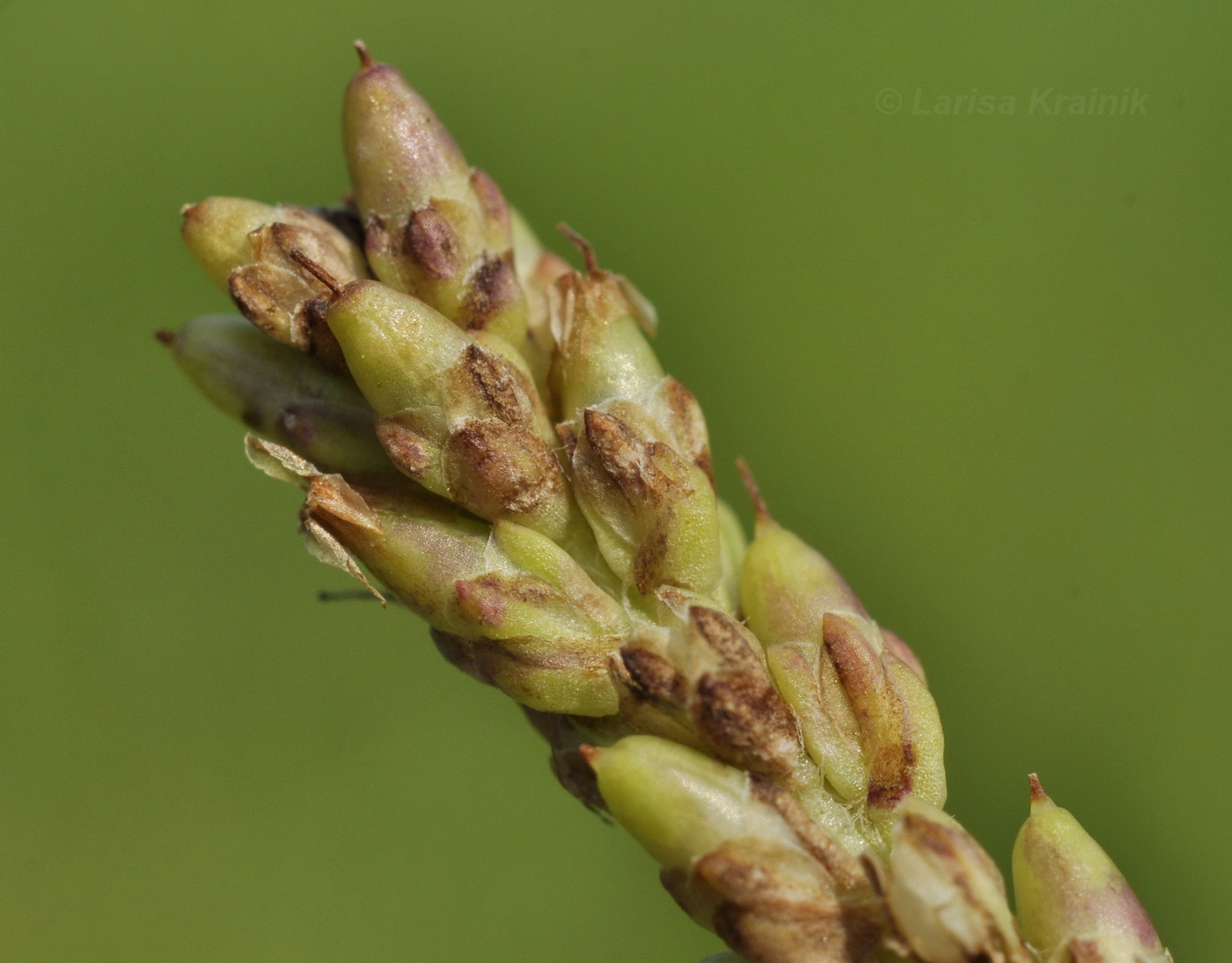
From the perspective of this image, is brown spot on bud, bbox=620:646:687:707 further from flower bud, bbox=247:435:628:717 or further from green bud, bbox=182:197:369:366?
green bud, bbox=182:197:369:366

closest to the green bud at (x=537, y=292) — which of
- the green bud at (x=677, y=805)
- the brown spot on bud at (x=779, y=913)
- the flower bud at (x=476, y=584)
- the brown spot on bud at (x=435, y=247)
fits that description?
the brown spot on bud at (x=435, y=247)

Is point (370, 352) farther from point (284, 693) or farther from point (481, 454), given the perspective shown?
point (284, 693)

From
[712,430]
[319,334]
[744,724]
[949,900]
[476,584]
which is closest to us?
[949,900]

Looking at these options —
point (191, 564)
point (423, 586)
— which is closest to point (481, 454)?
point (423, 586)

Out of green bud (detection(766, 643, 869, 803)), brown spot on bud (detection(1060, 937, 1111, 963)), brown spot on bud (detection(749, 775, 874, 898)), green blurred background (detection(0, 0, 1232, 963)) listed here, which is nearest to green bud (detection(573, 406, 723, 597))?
green bud (detection(766, 643, 869, 803))

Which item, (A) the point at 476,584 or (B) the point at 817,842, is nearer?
(B) the point at 817,842

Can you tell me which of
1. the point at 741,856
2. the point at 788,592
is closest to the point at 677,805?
the point at 741,856

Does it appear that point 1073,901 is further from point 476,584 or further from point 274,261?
point 274,261

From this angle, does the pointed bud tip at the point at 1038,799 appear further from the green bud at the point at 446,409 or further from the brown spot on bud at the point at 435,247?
the brown spot on bud at the point at 435,247
